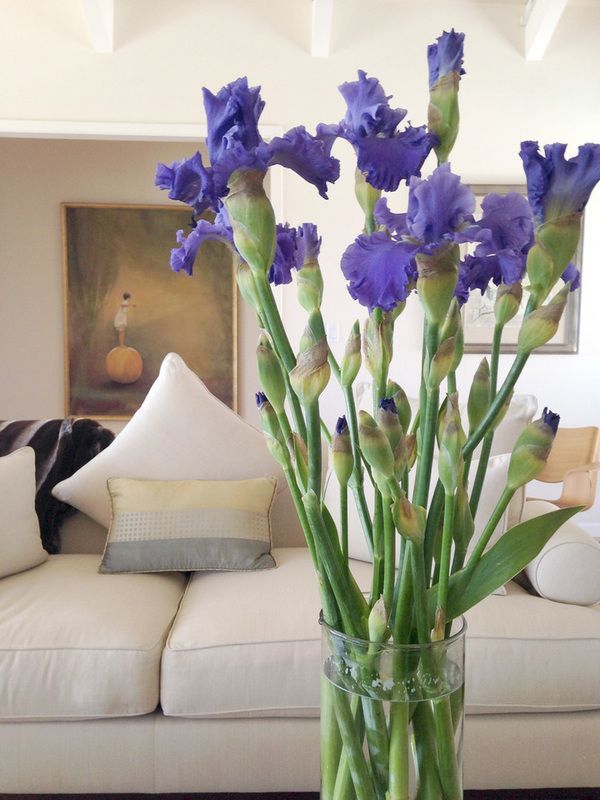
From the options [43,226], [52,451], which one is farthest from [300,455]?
[43,226]

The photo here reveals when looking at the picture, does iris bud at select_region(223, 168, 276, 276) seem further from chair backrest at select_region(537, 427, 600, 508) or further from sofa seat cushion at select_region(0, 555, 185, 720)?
chair backrest at select_region(537, 427, 600, 508)

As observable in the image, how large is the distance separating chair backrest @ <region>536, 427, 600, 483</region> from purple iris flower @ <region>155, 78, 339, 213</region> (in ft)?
10.4

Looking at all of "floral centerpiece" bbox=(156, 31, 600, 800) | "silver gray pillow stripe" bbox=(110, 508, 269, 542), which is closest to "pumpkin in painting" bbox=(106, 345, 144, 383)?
"silver gray pillow stripe" bbox=(110, 508, 269, 542)

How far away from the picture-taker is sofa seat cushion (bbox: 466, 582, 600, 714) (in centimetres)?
149

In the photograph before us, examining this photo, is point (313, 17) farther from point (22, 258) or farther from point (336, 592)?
point (336, 592)

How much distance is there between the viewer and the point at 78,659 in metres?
1.47

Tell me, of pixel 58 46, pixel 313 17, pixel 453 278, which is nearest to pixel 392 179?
pixel 453 278

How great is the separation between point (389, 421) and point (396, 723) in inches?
9.7

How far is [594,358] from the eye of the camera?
3998 millimetres

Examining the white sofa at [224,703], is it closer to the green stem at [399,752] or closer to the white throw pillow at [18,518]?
the white throw pillow at [18,518]

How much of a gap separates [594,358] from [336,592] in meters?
3.81

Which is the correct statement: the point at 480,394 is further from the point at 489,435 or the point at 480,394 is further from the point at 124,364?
the point at 124,364

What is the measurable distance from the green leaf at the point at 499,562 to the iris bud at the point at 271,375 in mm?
213

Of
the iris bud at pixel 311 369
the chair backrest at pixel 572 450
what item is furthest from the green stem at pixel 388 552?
the chair backrest at pixel 572 450
